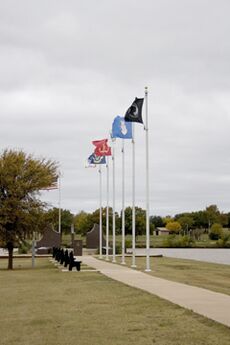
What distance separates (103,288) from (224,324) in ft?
30.8

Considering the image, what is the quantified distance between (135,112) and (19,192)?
328 inches

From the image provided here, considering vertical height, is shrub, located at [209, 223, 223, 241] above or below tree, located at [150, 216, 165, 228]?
below

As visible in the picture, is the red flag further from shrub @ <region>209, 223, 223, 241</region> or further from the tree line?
shrub @ <region>209, 223, 223, 241</region>

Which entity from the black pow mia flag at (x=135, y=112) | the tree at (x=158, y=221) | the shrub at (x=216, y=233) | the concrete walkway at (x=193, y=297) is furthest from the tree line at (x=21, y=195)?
the tree at (x=158, y=221)

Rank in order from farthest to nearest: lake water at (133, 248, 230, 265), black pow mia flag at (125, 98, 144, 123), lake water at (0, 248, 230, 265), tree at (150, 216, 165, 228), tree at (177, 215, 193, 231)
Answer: tree at (150, 216, 165, 228) < tree at (177, 215, 193, 231) < lake water at (0, 248, 230, 265) < lake water at (133, 248, 230, 265) < black pow mia flag at (125, 98, 144, 123)

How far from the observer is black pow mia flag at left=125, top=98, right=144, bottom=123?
31.6m

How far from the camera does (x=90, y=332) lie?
11.5m

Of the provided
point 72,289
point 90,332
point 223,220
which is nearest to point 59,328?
point 90,332

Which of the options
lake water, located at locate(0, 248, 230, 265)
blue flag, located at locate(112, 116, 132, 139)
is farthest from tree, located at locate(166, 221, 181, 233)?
blue flag, located at locate(112, 116, 132, 139)

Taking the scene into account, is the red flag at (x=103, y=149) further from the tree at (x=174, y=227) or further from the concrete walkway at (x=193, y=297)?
the tree at (x=174, y=227)

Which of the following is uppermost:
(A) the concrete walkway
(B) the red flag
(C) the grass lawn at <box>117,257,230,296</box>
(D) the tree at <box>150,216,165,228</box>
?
(D) the tree at <box>150,216,165,228</box>

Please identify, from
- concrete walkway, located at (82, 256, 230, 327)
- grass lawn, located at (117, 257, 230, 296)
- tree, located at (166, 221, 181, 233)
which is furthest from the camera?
tree, located at (166, 221, 181, 233)

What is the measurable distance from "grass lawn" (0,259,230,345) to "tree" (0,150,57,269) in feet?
50.7

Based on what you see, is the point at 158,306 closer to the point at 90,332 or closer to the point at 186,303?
the point at 186,303
